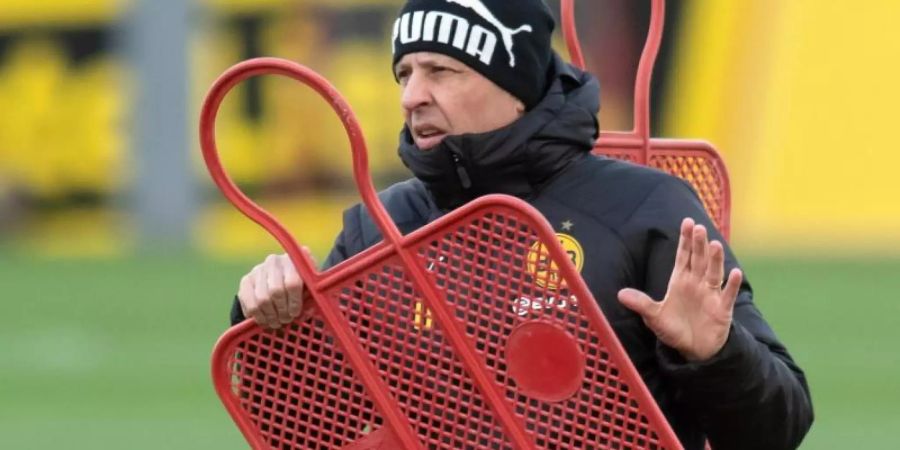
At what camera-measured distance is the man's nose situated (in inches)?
149

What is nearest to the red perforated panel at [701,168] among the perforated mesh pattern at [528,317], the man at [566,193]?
the man at [566,193]

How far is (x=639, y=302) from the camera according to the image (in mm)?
3443

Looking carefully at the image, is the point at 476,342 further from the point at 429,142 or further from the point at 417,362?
the point at 429,142

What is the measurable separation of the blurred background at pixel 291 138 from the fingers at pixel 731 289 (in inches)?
413

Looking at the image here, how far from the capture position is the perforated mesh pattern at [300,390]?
11.6 ft

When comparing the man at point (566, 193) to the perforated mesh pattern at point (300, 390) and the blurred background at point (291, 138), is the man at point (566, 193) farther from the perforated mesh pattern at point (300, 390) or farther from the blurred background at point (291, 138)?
the blurred background at point (291, 138)

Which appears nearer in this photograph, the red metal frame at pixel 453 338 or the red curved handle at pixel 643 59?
the red metal frame at pixel 453 338

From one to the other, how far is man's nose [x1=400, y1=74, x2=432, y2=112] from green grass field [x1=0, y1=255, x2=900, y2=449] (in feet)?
22.2

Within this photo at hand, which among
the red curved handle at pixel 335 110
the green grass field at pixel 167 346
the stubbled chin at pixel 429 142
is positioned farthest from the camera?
the green grass field at pixel 167 346

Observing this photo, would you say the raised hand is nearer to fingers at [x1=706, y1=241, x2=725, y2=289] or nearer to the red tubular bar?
fingers at [x1=706, y1=241, x2=725, y2=289]

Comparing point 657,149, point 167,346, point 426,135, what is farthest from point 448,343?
point 167,346

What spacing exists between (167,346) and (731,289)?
10.1 m

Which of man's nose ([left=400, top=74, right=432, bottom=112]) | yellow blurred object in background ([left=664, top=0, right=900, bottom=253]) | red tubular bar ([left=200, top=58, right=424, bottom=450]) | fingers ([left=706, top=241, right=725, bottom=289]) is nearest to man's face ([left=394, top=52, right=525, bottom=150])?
man's nose ([left=400, top=74, right=432, bottom=112])

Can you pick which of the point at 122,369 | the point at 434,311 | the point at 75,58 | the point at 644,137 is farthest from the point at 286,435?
the point at 75,58
